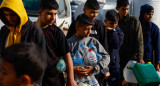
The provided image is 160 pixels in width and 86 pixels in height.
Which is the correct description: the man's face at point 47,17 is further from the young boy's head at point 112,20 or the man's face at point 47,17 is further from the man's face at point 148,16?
the man's face at point 148,16

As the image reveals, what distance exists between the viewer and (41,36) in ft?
7.91

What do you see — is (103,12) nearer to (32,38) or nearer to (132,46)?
(132,46)

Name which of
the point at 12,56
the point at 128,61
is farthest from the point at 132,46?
the point at 12,56

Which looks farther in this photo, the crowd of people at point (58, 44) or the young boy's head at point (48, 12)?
the young boy's head at point (48, 12)

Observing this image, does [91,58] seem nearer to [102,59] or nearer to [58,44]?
[102,59]

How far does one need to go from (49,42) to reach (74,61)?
0.52 metres

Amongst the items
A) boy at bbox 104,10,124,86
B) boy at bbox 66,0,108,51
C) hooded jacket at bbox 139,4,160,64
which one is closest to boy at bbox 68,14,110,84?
boy at bbox 66,0,108,51

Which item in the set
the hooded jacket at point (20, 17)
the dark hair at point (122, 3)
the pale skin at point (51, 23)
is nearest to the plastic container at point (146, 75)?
the dark hair at point (122, 3)

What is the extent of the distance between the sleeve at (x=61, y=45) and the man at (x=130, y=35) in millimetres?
2188

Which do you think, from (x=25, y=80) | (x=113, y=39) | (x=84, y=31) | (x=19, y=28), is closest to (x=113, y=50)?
(x=113, y=39)

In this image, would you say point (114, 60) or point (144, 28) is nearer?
point (114, 60)

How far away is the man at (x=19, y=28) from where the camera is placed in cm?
240

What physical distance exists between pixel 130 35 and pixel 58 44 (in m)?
2.32

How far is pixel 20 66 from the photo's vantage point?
155cm
